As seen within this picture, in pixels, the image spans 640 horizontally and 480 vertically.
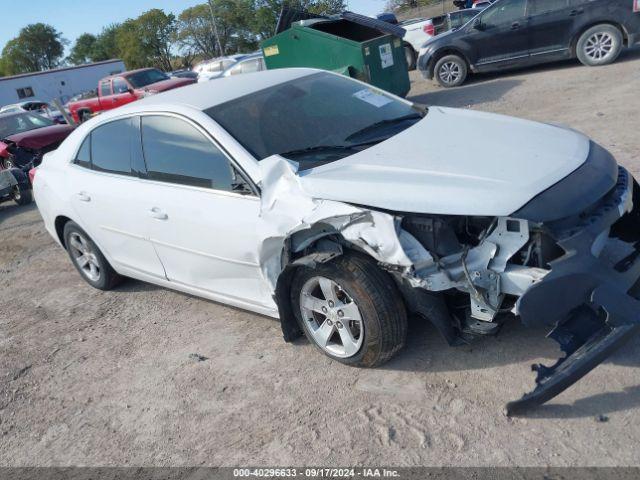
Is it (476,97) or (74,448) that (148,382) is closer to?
(74,448)

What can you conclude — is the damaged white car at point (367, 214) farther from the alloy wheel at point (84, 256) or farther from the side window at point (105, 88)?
the side window at point (105, 88)

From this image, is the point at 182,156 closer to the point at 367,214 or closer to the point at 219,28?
the point at 367,214

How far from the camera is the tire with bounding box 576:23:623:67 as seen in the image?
34.3 feet

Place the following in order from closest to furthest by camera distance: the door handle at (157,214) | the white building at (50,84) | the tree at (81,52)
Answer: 1. the door handle at (157,214)
2. the white building at (50,84)
3. the tree at (81,52)

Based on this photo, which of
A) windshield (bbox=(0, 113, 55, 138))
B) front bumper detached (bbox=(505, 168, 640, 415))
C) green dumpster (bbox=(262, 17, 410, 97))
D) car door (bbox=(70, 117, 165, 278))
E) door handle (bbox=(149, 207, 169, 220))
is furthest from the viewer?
windshield (bbox=(0, 113, 55, 138))

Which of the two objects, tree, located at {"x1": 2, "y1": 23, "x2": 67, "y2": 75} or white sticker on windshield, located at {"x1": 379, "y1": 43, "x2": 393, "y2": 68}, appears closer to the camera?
white sticker on windshield, located at {"x1": 379, "y1": 43, "x2": 393, "y2": 68}

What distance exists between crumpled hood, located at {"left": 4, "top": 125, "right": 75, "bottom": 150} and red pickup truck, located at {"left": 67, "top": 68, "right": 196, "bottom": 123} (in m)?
4.70

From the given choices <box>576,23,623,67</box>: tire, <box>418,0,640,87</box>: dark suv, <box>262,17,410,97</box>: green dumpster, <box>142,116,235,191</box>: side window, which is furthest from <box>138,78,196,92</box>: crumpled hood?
<box>142,116,235,191</box>: side window

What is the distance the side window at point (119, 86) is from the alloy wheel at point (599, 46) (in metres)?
12.8

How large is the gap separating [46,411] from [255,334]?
56.2 inches

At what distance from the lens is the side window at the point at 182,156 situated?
3.56m

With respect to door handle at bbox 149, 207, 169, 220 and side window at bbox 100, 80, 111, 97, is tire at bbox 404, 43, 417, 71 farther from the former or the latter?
door handle at bbox 149, 207, 169, 220

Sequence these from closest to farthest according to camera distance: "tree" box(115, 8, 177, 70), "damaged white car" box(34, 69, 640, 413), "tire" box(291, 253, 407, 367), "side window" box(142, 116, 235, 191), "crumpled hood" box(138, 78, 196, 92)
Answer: "damaged white car" box(34, 69, 640, 413) → "tire" box(291, 253, 407, 367) → "side window" box(142, 116, 235, 191) → "crumpled hood" box(138, 78, 196, 92) → "tree" box(115, 8, 177, 70)

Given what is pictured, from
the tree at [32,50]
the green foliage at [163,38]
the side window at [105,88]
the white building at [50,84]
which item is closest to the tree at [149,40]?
the green foliage at [163,38]
